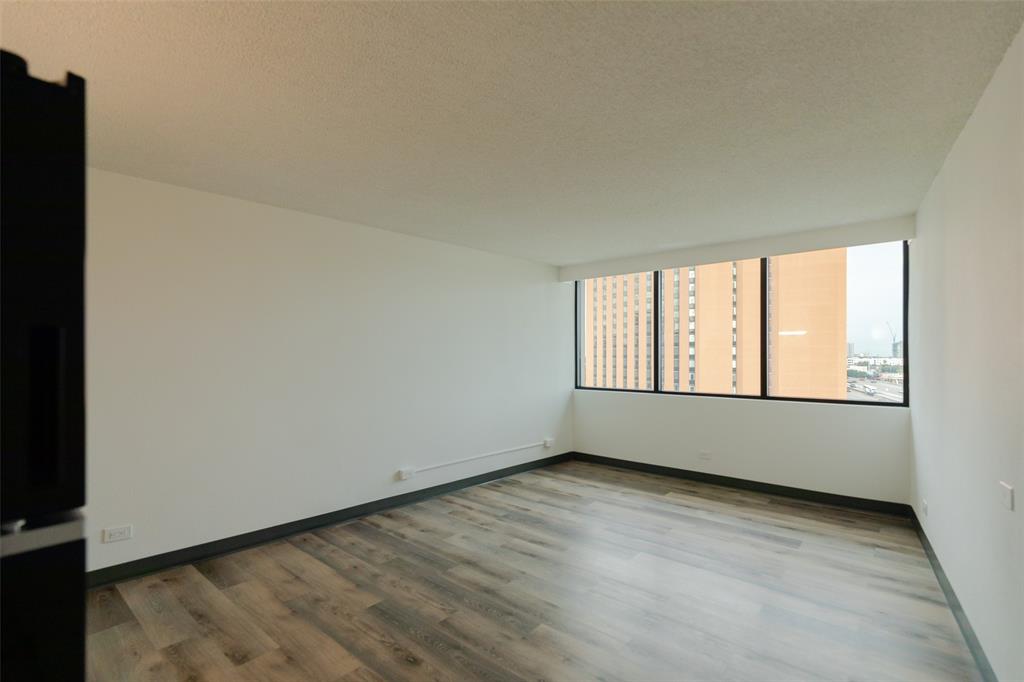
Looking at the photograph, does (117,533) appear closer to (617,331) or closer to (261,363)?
(261,363)

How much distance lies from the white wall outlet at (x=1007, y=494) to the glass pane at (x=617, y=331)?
4.03 metres

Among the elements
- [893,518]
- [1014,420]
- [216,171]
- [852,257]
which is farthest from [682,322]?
[216,171]

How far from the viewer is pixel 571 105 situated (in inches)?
87.4

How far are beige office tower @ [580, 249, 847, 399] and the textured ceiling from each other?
1394mm

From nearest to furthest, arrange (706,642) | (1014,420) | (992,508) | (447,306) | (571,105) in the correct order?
(1014,420) < (992,508) < (571,105) < (706,642) < (447,306)

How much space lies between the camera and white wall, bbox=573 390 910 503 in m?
4.27

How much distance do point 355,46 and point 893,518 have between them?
16.7 ft

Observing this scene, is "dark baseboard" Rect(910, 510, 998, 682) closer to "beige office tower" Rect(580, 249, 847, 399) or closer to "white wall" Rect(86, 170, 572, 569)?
"beige office tower" Rect(580, 249, 847, 399)

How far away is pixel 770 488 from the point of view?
191 inches

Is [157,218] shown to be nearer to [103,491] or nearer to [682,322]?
[103,491]

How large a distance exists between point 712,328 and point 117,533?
5.40 m

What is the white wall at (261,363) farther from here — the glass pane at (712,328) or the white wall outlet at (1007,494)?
the white wall outlet at (1007,494)

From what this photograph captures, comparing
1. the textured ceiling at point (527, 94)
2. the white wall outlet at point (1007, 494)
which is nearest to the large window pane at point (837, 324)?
the textured ceiling at point (527, 94)

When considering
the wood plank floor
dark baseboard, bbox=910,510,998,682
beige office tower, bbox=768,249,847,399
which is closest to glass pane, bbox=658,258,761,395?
beige office tower, bbox=768,249,847,399
